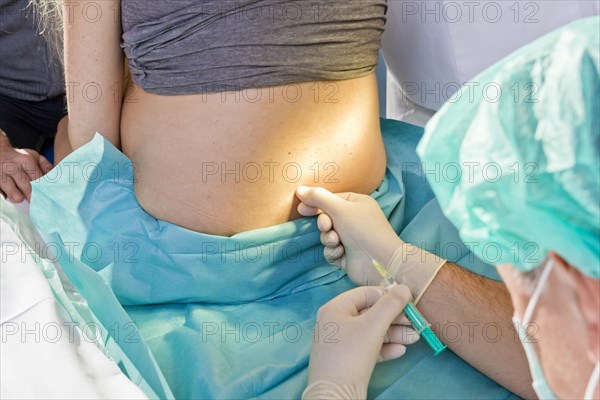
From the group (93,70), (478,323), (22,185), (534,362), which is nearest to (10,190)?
(22,185)

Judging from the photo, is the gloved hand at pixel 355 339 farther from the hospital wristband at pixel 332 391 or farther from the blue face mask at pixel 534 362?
the blue face mask at pixel 534 362

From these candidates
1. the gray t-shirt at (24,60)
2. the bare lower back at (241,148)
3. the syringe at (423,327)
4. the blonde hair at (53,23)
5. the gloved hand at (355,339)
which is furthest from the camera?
the gray t-shirt at (24,60)

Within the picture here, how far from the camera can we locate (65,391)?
3.00 feet

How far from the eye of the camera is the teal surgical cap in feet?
2.00

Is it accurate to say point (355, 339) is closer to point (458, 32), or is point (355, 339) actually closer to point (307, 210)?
point (307, 210)

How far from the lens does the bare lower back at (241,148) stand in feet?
4.05

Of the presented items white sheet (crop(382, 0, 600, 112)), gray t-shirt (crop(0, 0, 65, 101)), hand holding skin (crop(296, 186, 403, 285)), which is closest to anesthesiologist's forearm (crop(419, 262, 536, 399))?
hand holding skin (crop(296, 186, 403, 285))

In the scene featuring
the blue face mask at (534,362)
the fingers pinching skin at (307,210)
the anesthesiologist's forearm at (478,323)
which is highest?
the blue face mask at (534,362)

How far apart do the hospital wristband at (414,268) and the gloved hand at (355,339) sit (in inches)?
2.3

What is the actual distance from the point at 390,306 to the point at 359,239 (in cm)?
20

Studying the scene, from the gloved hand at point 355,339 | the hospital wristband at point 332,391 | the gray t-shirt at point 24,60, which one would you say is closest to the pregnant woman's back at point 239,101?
the gloved hand at point 355,339

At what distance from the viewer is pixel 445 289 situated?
3.92 ft

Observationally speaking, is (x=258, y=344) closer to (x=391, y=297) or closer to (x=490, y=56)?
(x=391, y=297)

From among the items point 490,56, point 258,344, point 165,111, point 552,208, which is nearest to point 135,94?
point 165,111
